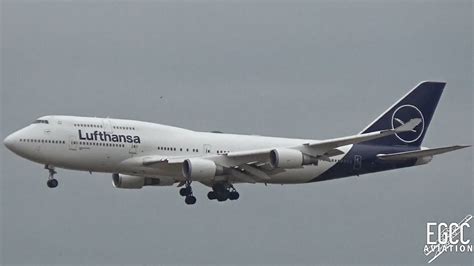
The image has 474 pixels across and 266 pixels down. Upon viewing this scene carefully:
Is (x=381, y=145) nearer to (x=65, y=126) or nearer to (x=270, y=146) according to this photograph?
(x=270, y=146)

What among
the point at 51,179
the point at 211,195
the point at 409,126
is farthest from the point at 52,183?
the point at 409,126

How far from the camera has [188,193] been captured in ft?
255

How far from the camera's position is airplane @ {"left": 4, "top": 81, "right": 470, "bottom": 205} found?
2859 inches

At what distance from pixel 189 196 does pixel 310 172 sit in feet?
23.3

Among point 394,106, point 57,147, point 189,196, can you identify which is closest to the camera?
point 57,147

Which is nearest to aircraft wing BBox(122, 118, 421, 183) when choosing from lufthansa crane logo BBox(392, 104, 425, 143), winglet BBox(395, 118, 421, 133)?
winglet BBox(395, 118, 421, 133)

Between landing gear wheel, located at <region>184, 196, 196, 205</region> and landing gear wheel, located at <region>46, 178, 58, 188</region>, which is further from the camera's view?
landing gear wheel, located at <region>184, 196, 196, 205</region>

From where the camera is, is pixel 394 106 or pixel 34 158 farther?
pixel 394 106

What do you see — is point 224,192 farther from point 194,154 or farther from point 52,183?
point 52,183

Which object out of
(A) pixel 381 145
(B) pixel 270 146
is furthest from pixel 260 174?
(A) pixel 381 145

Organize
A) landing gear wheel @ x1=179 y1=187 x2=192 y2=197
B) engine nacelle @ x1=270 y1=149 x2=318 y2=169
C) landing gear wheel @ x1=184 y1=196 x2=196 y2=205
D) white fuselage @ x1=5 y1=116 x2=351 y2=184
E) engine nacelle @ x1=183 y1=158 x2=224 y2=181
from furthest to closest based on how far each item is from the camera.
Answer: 1. landing gear wheel @ x1=179 y1=187 x2=192 y2=197
2. landing gear wheel @ x1=184 y1=196 x2=196 y2=205
3. engine nacelle @ x1=270 y1=149 x2=318 y2=169
4. engine nacelle @ x1=183 y1=158 x2=224 y2=181
5. white fuselage @ x1=5 y1=116 x2=351 y2=184

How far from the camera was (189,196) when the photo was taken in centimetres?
7750

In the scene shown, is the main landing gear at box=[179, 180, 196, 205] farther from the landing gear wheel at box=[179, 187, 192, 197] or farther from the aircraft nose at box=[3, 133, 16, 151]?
the aircraft nose at box=[3, 133, 16, 151]

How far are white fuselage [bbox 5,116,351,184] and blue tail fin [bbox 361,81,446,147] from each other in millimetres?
11090
